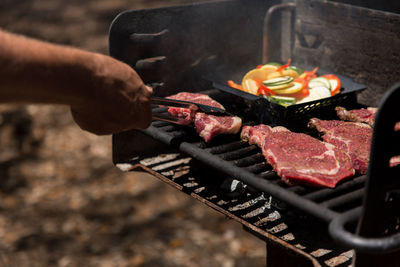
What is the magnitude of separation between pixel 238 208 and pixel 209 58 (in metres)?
1.32

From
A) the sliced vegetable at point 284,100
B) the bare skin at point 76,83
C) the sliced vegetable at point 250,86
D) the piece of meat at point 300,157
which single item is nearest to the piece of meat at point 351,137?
the piece of meat at point 300,157

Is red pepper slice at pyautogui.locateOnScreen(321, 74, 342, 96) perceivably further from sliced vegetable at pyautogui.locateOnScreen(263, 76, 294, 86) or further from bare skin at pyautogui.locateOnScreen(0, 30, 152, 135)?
bare skin at pyautogui.locateOnScreen(0, 30, 152, 135)

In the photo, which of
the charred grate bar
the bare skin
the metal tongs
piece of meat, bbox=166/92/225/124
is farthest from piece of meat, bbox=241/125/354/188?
the bare skin

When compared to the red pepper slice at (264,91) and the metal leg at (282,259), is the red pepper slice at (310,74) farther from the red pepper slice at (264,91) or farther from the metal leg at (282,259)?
the metal leg at (282,259)

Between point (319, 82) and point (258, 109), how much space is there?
53 cm

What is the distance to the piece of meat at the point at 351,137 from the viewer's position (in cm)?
276

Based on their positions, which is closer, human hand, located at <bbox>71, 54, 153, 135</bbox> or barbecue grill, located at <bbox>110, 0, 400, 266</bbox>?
barbecue grill, located at <bbox>110, 0, 400, 266</bbox>

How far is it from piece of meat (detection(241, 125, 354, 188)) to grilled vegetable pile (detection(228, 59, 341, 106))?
16.6 inches

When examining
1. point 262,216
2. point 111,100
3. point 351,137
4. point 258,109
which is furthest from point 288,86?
point 111,100

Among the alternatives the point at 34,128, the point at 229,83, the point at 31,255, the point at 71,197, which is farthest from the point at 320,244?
the point at 34,128

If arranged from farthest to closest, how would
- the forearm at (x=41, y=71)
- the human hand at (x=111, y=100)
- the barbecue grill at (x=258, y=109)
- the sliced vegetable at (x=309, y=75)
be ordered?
the sliced vegetable at (x=309, y=75) < the human hand at (x=111, y=100) < the barbecue grill at (x=258, y=109) < the forearm at (x=41, y=71)

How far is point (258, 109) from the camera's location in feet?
11.0

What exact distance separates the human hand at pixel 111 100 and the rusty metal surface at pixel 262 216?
2.52 feet

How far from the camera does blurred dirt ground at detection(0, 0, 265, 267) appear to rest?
5348 millimetres
